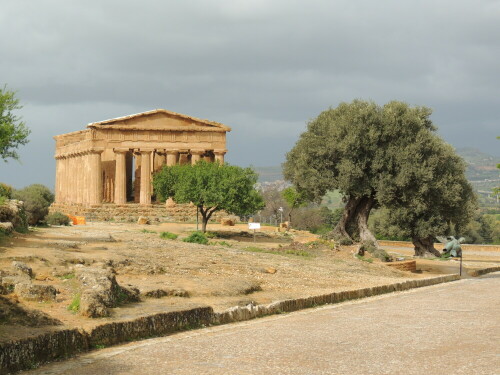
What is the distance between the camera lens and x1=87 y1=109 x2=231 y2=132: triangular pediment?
67688mm

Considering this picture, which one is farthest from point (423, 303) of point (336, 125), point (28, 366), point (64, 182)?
point (64, 182)

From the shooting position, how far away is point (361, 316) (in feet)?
51.6

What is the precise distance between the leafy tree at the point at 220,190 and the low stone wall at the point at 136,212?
12.7 meters

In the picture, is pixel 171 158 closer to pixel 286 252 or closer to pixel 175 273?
pixel 286 252

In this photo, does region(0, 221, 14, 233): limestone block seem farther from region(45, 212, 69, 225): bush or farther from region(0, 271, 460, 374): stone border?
region(45, 212, 69, 225): bush

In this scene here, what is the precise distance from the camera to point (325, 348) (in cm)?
1125

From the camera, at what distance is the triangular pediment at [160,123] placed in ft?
222

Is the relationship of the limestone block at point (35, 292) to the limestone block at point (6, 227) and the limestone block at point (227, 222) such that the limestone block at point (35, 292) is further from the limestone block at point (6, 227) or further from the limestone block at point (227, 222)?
the limestone block at point (227, 222)

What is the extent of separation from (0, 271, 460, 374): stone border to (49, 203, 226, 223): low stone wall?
46616 millimetres

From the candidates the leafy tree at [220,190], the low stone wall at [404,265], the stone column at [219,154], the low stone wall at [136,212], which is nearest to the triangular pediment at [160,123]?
the stone column at [219,154]

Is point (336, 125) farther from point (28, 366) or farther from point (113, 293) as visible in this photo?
point (28, 366)

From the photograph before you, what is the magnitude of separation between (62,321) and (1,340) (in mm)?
2075

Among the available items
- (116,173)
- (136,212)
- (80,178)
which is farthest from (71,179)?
(136,212)

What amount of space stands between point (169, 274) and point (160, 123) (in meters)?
50.1
